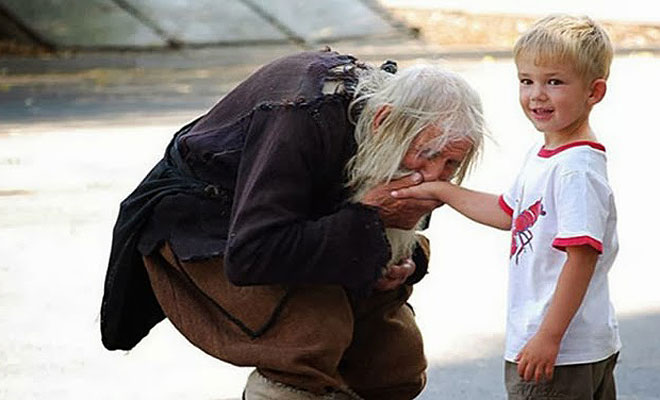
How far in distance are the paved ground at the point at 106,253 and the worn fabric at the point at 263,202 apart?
390 mm

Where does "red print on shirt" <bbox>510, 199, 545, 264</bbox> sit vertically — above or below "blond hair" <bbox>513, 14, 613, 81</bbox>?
below

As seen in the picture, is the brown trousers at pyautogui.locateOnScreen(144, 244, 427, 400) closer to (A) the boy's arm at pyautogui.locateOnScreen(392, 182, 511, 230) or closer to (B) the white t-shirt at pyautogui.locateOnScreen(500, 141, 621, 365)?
(A) the boy's arm at pyautogui.locateOnScreen(392, 182, 511, 230)

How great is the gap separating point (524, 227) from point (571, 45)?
1.33ft

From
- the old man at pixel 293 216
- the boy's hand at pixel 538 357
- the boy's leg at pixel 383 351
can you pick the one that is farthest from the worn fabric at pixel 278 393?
the boy's hand at pixel 538 357

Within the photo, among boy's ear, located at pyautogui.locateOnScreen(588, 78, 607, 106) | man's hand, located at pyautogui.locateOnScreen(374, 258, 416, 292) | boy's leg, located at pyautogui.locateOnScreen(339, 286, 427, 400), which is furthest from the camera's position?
boy's leg, located at pyautogui.locateOnScreen(339, 286, 427, 400)

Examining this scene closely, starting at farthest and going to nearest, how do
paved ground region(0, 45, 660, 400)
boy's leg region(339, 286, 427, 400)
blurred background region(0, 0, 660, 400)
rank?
1. blurred background region(0, 0, 660, 400)
2. paved ground region(0, 45, 660, 400)
3. boy's leg region(339, 286, 427, 400)

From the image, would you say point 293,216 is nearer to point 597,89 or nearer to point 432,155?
point 432,155

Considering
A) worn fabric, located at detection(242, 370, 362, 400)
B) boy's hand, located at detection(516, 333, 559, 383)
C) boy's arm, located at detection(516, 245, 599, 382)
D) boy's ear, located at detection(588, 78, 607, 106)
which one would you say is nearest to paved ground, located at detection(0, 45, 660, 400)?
boy's ear, located at detection(588, 78, 607, 106)

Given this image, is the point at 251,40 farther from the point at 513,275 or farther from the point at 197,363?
the point at 513,275

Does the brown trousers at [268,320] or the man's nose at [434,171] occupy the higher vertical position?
the man's nose at [434,171]

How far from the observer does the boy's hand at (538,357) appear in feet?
10.6

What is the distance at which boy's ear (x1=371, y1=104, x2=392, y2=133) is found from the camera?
3.32 metres

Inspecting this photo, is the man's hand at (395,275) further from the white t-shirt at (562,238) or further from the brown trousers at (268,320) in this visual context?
the white t-shirt at (562,238)

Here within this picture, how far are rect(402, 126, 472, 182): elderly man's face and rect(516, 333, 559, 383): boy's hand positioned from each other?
42 cm
